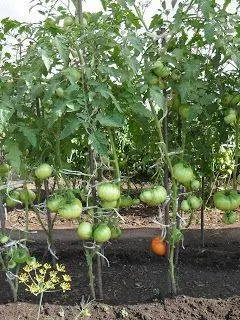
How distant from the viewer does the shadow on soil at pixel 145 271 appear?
291 cm

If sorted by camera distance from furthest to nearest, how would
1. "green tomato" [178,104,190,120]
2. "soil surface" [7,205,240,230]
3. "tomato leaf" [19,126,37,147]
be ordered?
"soil surface" [7,205,240,230]
"green tomato" [178,104,190,120]
"tomato leaf" [19,126,37,147]

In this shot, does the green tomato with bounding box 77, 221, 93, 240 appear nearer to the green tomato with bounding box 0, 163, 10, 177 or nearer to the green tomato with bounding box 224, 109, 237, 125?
the green tomato with bounding box 0, 163, 10, 177

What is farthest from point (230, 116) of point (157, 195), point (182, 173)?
point (157, 195)

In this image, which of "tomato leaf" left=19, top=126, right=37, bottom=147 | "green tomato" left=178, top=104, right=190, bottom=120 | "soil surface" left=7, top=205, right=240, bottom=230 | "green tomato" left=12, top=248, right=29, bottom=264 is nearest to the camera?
"tomato leaf" left=19, top=126, right=37, bottom=147

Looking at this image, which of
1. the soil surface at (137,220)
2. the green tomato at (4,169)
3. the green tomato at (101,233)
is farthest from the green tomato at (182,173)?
the soil surface at (137,220)

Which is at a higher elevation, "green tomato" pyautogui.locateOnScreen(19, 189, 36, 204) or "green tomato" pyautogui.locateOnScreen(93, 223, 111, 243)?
"green tomato" pyautogui.locateOnScreen(19, 189, 36, 204)

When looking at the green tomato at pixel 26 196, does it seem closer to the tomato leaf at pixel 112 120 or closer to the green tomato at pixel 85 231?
the green tomato at pixel 85 231

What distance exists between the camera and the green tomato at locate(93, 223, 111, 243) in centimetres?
237

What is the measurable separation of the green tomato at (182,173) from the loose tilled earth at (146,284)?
27.7 inches

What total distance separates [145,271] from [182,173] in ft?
3.38

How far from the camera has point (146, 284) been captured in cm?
307

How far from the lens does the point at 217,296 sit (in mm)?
2869

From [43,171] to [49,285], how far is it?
54 centimetres

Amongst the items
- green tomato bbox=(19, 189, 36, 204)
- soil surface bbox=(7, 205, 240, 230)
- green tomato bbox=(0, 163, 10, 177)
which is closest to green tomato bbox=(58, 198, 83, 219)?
green tomato bbox=(19, 189, 36, 204)
